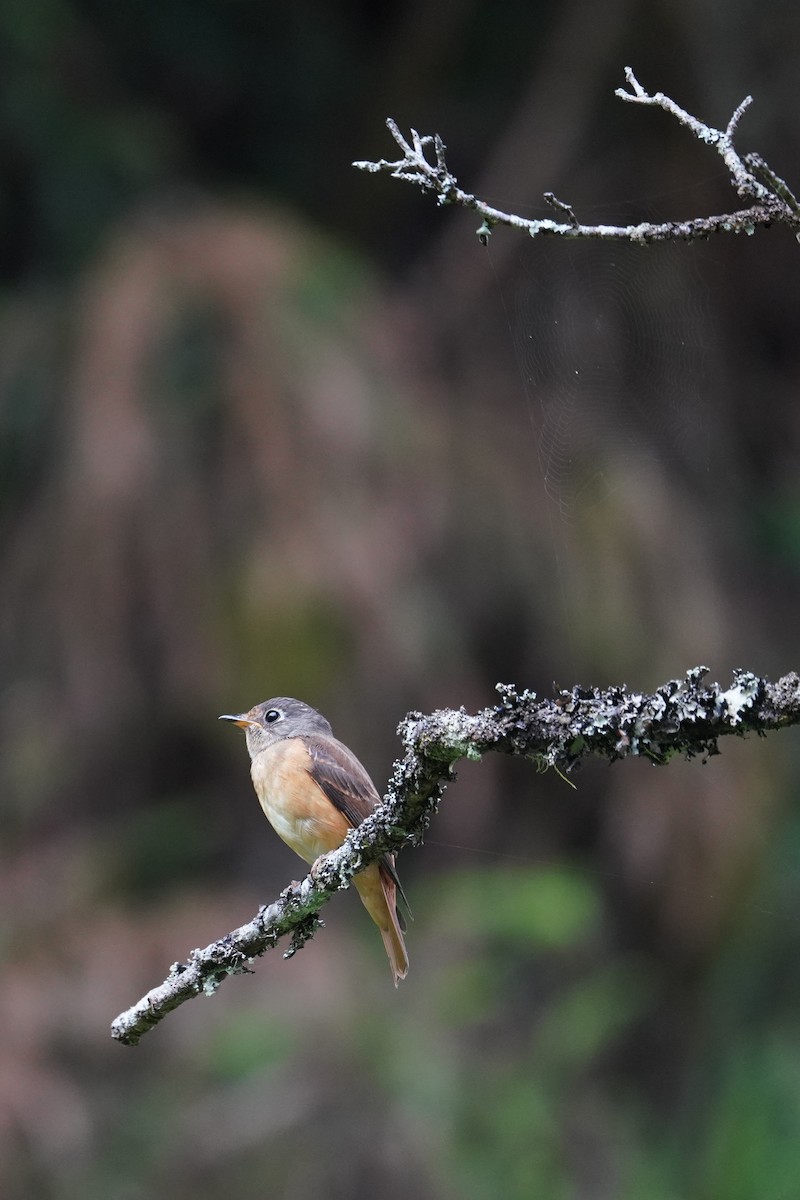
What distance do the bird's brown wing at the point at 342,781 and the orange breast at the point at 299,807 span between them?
1 centimetres

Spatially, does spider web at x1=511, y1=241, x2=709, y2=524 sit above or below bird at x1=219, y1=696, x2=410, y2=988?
above

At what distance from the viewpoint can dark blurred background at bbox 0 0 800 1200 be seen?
5930 millimetres

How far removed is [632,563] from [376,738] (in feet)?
4.79

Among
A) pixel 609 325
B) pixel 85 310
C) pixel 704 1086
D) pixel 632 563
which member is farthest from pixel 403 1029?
pixel 85 310

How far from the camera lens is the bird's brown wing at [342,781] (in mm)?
3281

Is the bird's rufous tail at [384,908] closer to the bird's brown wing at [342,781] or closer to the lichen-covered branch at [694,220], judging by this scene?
the bird's brown wing at [342,781]

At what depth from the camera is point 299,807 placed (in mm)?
3314

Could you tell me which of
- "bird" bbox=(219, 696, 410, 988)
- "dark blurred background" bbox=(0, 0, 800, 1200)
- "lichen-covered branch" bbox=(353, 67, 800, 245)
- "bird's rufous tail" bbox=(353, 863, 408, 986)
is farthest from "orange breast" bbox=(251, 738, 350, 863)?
"dark blurred background" bbox=(0, 0, 800, 1200)

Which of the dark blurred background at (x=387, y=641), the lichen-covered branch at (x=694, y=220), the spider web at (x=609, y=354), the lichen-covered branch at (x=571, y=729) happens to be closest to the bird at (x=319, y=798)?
the spider web at (x=609, y=354)

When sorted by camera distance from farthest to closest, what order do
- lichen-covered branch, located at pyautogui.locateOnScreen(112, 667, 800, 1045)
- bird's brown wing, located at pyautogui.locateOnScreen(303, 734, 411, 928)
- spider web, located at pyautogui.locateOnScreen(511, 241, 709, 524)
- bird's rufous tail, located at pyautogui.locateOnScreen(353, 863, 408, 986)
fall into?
1. spider web, located at pyautogui.locateOnScreen(511, 241, 709, 524)
2. bird's brown wing, located at pyautogui.locateOnScreen(303, 734, 411, 928)
3. bird's rufous tail, located at pyautogui.locateOnScreen(353, 863, 408, 986)
4. lichen-covered branch, located at pyautogui.locateOnScreen(112, 667, 800, 1045)

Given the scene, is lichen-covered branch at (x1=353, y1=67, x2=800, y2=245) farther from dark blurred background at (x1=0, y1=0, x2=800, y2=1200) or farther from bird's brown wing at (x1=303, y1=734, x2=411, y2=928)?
dark blurred background at (x1=0, y1=0, x2=800, y2=1200)

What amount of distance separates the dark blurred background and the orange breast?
198 centimetres

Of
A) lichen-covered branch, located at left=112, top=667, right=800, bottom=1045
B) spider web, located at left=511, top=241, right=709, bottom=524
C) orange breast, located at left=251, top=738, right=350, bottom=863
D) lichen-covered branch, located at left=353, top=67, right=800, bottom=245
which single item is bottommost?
lichen-covered branch, located at left=112, top=667, right=800, bottom=1045

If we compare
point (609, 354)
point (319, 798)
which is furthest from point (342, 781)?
point (609, 354)
